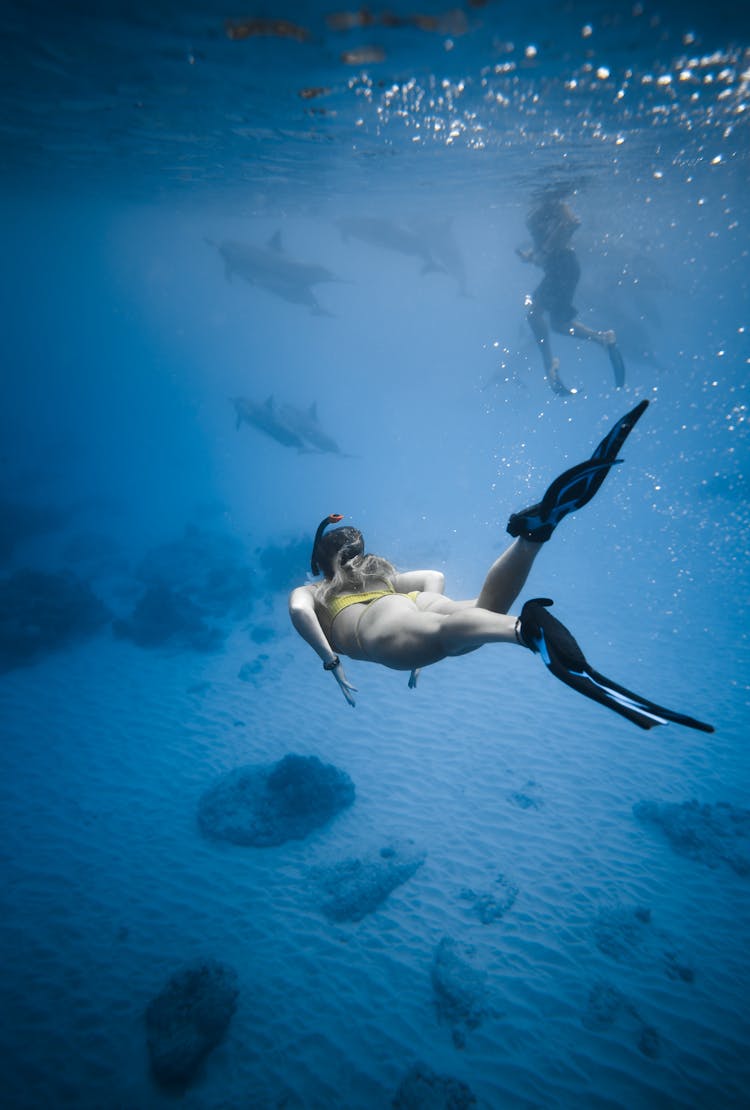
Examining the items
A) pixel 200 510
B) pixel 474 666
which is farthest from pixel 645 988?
pixel 200 510

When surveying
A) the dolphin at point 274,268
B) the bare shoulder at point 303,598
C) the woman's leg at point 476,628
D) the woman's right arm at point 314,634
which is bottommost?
the woman's right arm at point 314,634

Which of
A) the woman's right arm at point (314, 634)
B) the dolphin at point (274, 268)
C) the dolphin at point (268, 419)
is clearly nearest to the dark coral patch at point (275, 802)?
the woman's right arm at point (314, 634)

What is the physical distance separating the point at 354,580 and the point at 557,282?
1385cm

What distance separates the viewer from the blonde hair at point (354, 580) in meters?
3.76

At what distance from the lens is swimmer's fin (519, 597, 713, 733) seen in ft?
6.70

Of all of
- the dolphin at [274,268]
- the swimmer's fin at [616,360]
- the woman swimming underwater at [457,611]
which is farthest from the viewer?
the dolphin at [274,268]

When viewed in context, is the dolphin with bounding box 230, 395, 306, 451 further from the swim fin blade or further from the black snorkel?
the swim fin blade

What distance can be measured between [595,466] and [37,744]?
1159cm

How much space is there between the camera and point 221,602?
16359 millimetres

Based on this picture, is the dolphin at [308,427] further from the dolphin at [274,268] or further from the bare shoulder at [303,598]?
the bare shoulder at [303,598]

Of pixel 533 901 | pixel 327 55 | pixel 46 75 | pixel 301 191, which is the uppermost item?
pixel 301 191

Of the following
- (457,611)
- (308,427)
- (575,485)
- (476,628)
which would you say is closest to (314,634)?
(457,611)

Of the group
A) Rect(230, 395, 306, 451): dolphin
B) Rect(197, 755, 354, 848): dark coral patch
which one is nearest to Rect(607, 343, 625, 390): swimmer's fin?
Rect(197, 755, 354, 848): dark coral patch

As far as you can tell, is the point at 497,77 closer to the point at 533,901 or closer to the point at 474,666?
the point at 474,666
